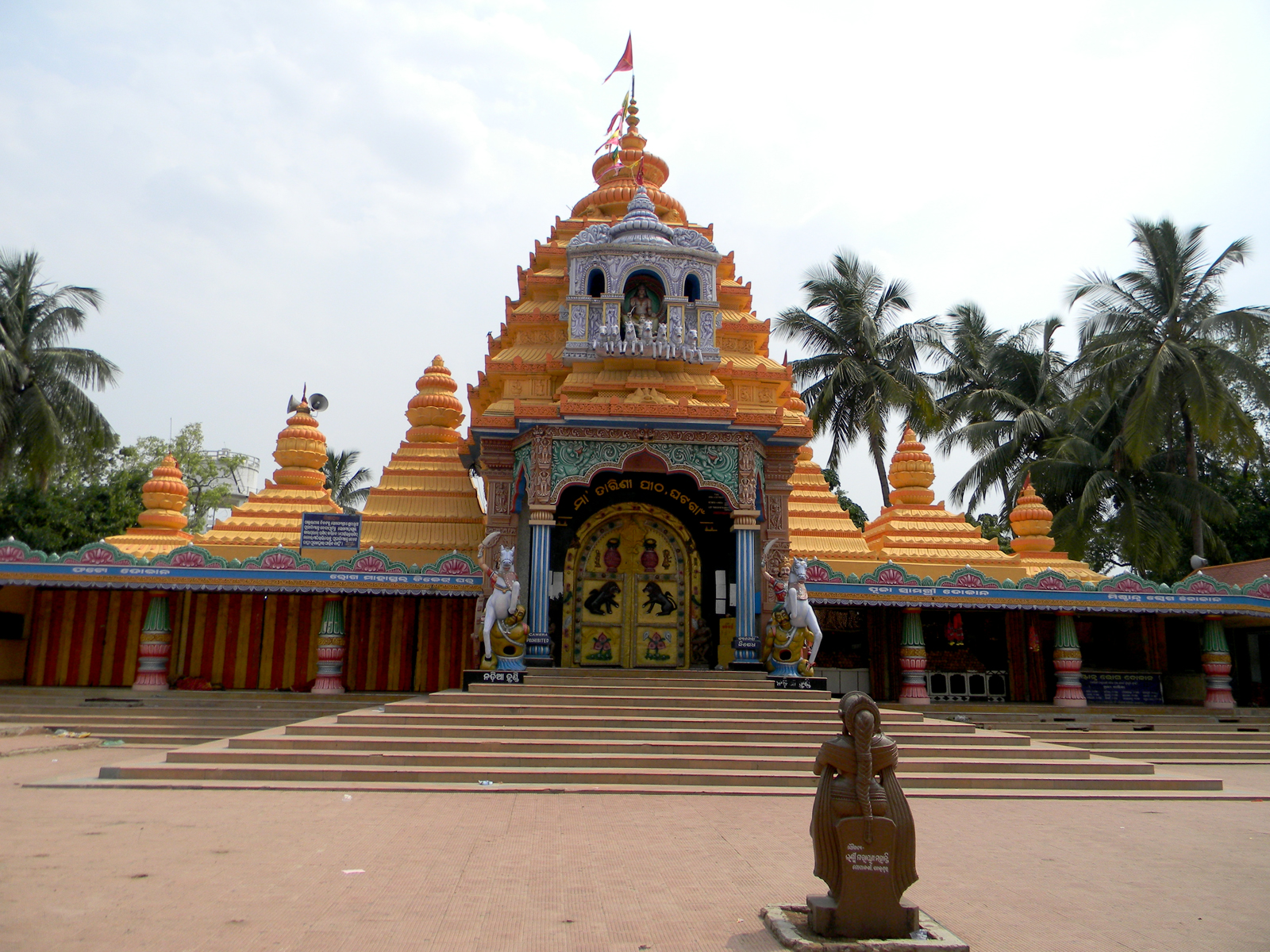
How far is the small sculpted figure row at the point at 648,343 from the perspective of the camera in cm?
1527

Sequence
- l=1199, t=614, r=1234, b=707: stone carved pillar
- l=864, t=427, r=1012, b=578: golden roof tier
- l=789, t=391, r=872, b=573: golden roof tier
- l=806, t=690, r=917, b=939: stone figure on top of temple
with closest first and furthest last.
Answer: l=806, t=690, r=917, b=939: stone figure on top of temple, l=1199, t=614, r=1234, b=707: stone carved pillar, l=789, t=391, r=872, b=573: golden roof tier, l=864, t=427, r=1012, b=578: golden roof tier

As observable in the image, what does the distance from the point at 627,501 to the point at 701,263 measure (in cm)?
437

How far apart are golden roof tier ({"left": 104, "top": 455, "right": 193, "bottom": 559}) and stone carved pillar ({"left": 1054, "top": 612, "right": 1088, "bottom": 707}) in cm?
1745

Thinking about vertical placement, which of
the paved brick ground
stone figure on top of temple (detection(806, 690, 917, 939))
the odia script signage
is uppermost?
the odia script signage

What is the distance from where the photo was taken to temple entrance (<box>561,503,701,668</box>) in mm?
15625

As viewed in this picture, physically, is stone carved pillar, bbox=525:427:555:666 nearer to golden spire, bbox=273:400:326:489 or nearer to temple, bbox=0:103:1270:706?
temple, bbox=0:103:1270:706

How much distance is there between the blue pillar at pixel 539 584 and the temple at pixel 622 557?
0.04 meters

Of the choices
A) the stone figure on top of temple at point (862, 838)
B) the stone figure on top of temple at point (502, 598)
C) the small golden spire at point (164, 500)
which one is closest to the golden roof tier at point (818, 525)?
the stone figure on top of temple at point (502, 598)

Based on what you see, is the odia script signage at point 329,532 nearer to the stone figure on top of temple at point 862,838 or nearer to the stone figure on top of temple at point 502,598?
the stone figure on top of temple at point 502,598

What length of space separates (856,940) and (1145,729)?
13654 millimetres

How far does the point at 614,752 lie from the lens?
10734 mm

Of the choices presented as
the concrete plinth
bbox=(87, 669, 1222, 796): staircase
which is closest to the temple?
bbox=(87, 669, 1222, 796): staircase

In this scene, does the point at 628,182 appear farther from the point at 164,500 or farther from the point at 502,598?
the point at 164,500

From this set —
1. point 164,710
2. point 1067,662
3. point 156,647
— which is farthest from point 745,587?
point 156,647
